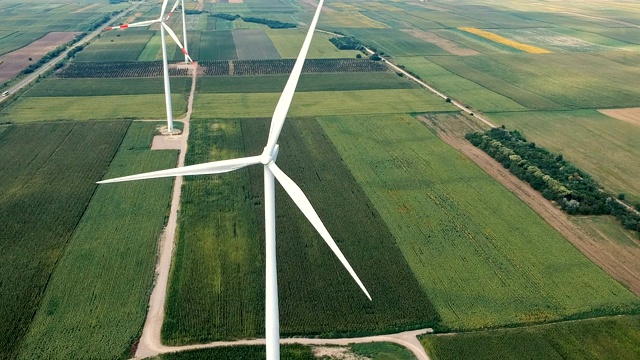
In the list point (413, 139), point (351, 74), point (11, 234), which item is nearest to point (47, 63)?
point (351, 74)

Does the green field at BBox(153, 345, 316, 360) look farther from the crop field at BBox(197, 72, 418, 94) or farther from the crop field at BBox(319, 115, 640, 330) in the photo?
the crop field at BBox(197, 72, 418, 94)

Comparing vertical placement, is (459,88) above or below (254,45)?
below

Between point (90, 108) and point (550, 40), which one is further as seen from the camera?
point (550, 40)

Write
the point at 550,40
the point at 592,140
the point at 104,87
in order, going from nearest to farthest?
the point at 592,140, the point at 104,87, the point at 550,40

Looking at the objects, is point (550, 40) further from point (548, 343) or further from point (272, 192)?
point (272, 192)

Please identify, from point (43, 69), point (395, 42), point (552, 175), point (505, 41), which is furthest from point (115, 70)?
point (505, 41)

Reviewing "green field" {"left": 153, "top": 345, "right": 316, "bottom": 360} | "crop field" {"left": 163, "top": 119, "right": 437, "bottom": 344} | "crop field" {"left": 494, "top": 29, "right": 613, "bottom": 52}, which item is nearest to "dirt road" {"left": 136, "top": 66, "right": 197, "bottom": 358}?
"crop field" {"left": 163, "top": 119, "right": 437, "bottom": 344}

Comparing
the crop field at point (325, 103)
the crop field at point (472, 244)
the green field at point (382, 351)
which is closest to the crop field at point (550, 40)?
the crop field at point (325, 103)
